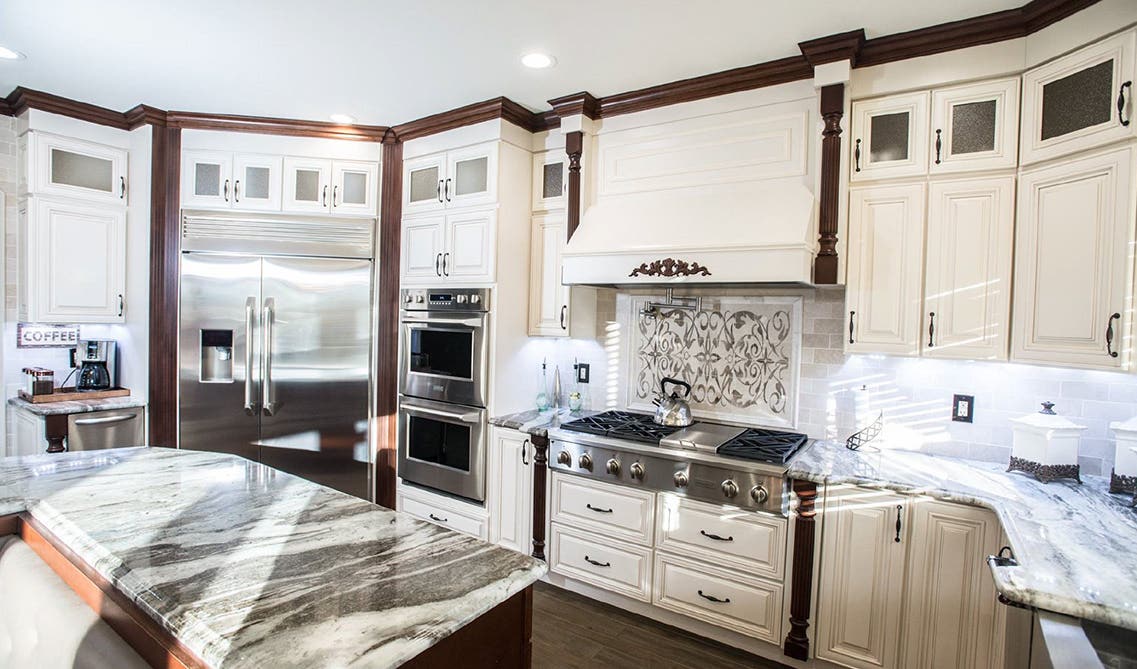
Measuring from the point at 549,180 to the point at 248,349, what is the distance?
2253 millimetres

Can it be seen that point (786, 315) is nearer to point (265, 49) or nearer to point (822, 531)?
point (822, 531)

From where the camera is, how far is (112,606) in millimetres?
1267

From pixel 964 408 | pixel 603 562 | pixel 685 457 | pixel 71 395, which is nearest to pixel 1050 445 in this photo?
pixel 964 408

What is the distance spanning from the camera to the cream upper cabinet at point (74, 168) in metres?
3.52

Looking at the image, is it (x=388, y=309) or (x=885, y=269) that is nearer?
(x=885, y=269)

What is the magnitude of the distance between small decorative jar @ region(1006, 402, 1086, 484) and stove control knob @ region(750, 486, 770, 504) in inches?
40.0

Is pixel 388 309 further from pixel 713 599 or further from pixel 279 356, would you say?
pixel 713 599

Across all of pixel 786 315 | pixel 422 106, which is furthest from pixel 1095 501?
pixel 422 106

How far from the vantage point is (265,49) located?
2.85 metres

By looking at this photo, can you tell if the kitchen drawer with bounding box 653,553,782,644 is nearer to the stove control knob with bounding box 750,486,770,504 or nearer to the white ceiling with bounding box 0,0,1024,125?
the stove control knob with bounding box 750,486,770,504

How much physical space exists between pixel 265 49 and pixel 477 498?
2614 mm

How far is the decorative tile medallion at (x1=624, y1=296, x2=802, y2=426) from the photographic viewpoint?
122 inches

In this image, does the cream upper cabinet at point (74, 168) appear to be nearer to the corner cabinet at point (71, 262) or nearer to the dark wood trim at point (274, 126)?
the corner cabinet at point (71, 262)

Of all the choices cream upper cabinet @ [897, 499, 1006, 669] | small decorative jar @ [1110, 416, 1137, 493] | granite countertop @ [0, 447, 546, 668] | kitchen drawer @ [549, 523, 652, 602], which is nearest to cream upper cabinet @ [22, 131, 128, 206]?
granite countertop @ [0, 447, 546, 668]
